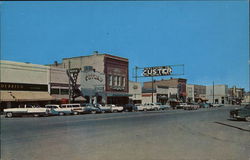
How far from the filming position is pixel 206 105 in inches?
2849

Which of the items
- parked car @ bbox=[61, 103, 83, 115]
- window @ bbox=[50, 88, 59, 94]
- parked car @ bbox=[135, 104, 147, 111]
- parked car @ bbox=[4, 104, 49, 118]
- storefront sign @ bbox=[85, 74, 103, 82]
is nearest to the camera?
parked car @ bbox=[4, 104, 49, 118]

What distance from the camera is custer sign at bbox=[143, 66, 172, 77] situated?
127ft

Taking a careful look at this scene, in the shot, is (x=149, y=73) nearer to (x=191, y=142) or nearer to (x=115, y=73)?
(x=115, y=73)

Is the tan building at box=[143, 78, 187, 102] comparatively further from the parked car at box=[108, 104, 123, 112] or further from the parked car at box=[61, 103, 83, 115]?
the parked car at box=[61, 103, 83, 115]

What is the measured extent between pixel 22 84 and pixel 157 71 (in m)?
18.7

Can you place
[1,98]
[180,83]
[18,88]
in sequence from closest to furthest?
[1,98] < [18,88] < [180,83]

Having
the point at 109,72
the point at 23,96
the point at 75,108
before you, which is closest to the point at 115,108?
the point at 75,108

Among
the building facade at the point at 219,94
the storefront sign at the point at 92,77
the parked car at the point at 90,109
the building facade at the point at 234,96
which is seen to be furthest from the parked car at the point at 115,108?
the building facade at the point at 234,96

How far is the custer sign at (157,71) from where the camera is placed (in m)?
38.6

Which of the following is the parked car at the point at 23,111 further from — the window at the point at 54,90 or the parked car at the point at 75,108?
the window at the point at 54,90

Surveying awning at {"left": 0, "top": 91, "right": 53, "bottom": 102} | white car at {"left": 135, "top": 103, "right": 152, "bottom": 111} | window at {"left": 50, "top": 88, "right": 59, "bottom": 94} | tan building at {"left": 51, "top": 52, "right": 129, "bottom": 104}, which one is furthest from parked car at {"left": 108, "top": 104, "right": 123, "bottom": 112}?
awning at {"left": 0, "top": 91, "right": 53, "bottom": 102}

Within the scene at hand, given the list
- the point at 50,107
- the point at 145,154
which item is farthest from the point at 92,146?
the point at 50,107

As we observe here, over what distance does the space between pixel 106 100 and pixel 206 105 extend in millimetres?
Answer: 31734

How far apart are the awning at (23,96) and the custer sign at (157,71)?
14.3 metres
